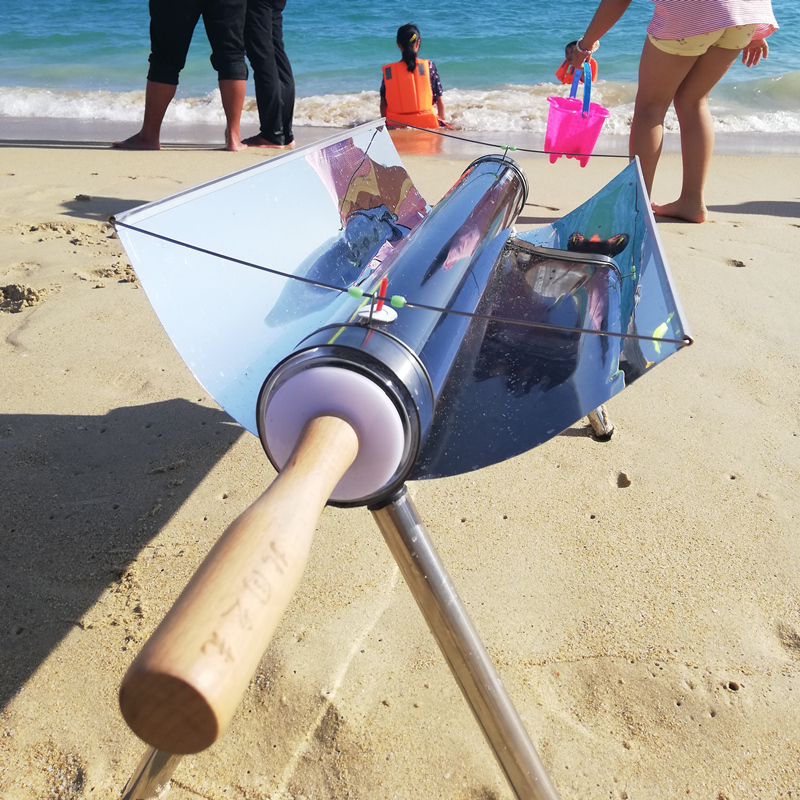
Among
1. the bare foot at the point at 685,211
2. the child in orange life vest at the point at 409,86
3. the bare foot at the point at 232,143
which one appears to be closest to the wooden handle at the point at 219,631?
the bare foot at the point at 685,211

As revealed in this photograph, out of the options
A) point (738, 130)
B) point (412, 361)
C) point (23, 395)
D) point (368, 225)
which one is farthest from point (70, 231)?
point (738, 130)

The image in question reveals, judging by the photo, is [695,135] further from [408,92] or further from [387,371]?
[387,371]

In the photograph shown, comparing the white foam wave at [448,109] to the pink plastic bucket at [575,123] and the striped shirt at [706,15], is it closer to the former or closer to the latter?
the striped shirt at [706,15]

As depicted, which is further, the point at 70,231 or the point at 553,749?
the point at 70,231

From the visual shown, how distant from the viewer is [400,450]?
75 centimetres

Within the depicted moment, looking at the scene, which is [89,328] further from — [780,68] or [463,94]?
[780,68]

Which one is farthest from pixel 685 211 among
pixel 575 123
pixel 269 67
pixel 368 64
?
pixel 368 64

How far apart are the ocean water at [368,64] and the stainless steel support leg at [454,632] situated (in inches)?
250

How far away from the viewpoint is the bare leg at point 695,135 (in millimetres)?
3158

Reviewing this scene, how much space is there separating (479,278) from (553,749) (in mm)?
759

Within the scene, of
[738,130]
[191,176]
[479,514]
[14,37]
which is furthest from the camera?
[14,37]

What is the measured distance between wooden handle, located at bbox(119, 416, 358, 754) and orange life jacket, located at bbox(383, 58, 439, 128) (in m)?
5.53

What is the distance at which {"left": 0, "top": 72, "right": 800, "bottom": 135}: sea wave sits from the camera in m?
6.85

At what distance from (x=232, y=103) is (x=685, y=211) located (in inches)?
105
